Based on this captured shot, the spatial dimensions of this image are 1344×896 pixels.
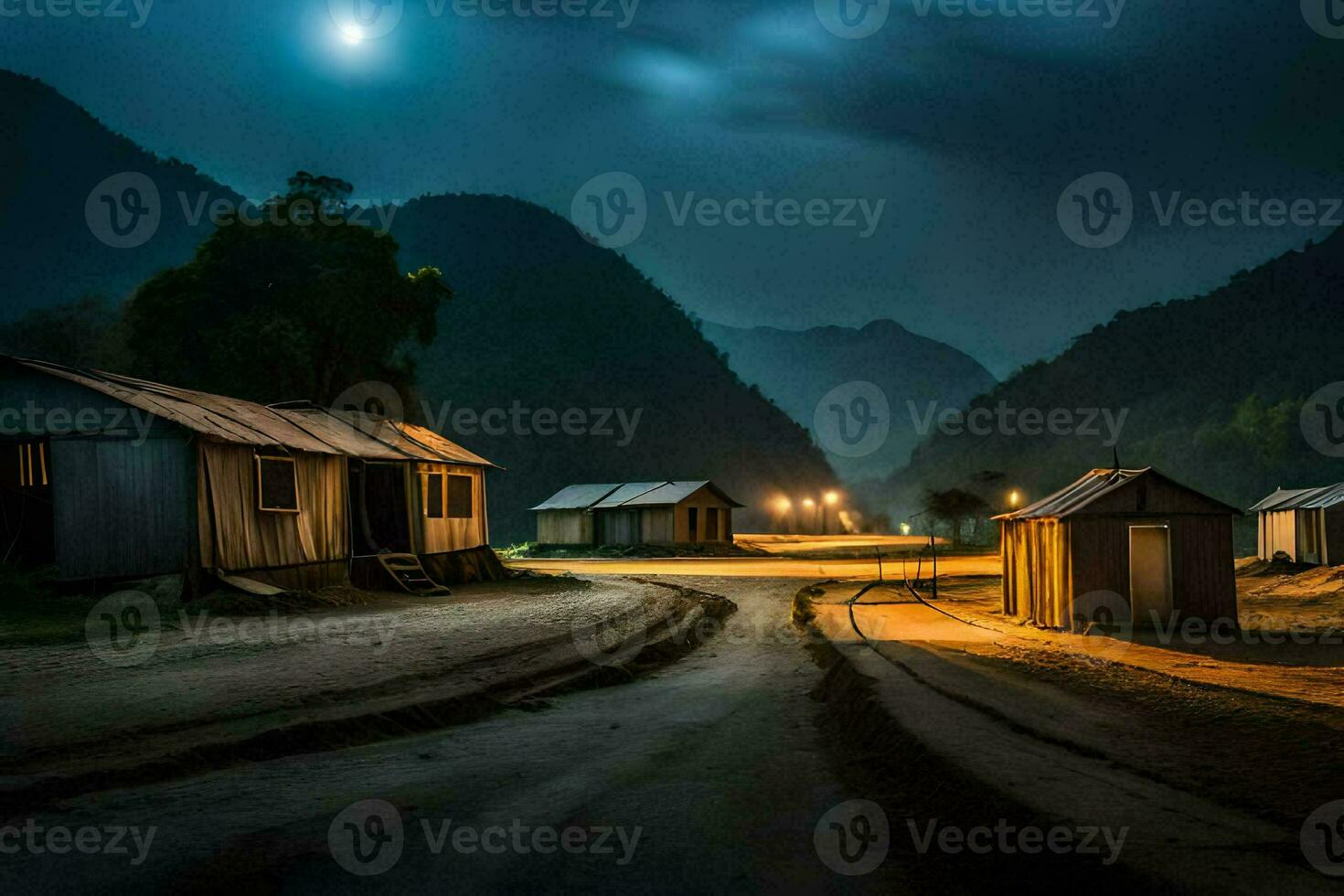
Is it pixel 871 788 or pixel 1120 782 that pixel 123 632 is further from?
pixel 1120 782

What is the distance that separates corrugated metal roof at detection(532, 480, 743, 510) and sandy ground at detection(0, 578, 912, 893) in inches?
1802

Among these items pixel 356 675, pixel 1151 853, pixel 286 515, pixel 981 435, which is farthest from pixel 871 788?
pixel 981 435

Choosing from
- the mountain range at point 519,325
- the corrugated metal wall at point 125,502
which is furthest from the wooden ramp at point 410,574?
the mountain range at point 519,325

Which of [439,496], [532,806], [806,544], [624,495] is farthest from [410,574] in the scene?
[806,544]

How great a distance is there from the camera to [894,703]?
991 cm

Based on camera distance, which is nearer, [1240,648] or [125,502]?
[1240,648]

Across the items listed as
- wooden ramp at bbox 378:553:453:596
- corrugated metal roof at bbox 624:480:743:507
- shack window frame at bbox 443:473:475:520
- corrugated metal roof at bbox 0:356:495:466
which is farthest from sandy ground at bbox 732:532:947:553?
wooden ramp at bbox 378:553:453:596

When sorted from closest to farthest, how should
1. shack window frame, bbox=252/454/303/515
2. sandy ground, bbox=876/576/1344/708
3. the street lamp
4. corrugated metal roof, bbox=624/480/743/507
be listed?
sandy ground, bbox=876/576/1344/708, shack window frame, bbox=252/454/303/515, corrugated metal roof, bbox=624/480/743/507, the street lamp

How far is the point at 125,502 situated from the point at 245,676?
34.0 feet

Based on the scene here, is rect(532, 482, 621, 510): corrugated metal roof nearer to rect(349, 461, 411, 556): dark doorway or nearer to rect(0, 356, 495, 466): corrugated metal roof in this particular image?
rect(0, 356, 495, 466): corrugated metal roof

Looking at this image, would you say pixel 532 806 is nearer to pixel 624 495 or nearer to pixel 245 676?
pixel 245 676

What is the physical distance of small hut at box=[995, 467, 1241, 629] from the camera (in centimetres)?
1872

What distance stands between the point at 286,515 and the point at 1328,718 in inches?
832

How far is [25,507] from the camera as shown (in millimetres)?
21625
